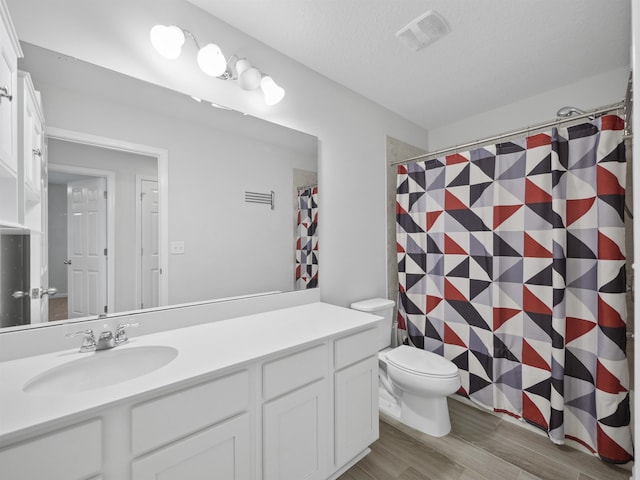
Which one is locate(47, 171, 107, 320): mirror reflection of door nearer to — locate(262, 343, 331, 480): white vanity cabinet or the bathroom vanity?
the bathroom vanity

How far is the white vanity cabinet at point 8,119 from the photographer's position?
0.85 m

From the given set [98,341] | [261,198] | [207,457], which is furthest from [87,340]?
[261,198]

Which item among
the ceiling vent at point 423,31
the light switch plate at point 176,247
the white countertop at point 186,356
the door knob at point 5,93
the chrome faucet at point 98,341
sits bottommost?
the white countertop at point 186,356

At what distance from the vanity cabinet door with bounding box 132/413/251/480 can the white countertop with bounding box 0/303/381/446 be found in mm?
210

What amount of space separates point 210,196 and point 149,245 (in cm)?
38

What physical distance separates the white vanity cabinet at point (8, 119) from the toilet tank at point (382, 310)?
1821mm

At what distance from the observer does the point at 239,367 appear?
101cm

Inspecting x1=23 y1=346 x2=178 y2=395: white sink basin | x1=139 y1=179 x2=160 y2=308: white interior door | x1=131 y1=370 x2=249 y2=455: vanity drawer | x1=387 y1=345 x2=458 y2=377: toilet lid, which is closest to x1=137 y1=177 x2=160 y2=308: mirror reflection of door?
x1=139 y1=179 x2=160 y2=308: white interior door

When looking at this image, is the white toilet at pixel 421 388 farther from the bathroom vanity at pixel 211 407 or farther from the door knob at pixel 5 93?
the door knob at pixel 5 93

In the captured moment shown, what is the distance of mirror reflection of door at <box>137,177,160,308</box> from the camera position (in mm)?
1306

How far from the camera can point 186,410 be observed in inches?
35.3

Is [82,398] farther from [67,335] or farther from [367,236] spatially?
[367,236]

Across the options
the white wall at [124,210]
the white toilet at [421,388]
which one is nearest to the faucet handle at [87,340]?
the white wall at [124,210]

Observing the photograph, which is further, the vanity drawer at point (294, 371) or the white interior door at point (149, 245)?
the white interior door at point (149, 245)
